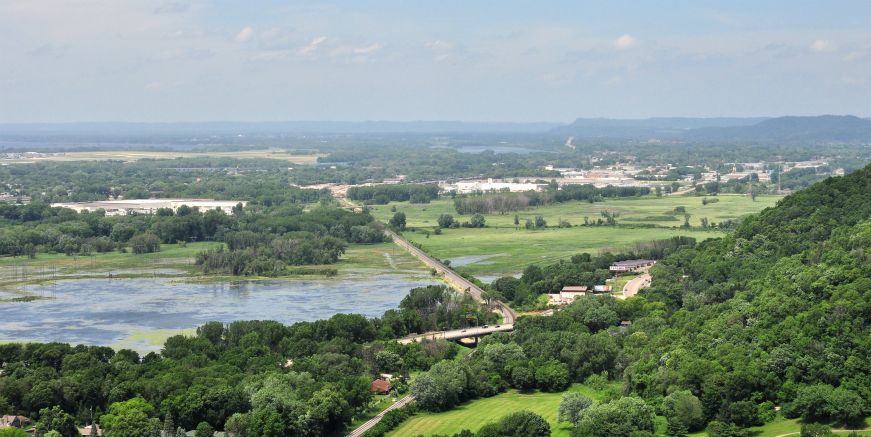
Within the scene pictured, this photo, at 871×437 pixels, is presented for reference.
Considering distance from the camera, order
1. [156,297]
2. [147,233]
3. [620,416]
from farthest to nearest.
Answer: [147,233] → [156,297] → [620,416]

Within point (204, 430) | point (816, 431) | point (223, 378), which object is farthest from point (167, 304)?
point (816, 431)

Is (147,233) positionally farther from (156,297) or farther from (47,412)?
(47,412)

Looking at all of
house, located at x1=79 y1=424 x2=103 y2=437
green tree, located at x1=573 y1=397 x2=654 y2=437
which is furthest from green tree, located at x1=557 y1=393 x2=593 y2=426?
house, located at x1=79 y1=424 x2=103 y2=437

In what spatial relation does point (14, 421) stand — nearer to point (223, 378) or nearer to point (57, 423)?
point (57, 423)

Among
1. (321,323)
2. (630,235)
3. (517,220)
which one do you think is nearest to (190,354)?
(321,323)

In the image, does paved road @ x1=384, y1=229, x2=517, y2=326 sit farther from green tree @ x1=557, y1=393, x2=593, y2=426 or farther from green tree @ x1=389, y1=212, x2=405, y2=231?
green tree @ x1=557, y1=393, x2=593, y2=426

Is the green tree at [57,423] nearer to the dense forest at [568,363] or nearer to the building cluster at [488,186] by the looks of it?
the dense forest at [568,363]
